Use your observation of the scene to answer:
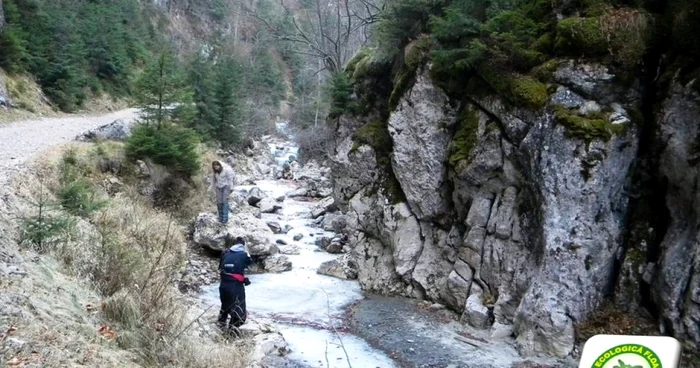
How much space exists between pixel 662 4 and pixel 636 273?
493 centimetres

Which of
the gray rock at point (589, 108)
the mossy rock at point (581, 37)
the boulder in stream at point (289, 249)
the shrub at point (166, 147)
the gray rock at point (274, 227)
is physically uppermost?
the mossy rock at point (581, 37)

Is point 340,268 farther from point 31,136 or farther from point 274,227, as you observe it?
point 31,136

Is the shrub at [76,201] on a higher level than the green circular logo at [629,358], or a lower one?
lower

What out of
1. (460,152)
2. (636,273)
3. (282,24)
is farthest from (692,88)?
(282,24)

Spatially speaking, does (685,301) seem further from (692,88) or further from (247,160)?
(247,160)

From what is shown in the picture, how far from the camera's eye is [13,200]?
870cm

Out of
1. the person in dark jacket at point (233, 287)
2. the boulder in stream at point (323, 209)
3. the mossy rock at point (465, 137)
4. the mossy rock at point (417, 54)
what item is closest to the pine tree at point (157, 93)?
the boulder in stream at point (323, 209)

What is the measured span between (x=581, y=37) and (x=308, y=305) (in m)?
8.08

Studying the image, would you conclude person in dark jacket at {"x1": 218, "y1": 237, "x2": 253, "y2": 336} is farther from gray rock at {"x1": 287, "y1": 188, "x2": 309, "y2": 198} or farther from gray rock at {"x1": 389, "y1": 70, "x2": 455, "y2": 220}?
gray rock at {"x1": 287, "y1": 188, "x2": 309, "y2": 198}

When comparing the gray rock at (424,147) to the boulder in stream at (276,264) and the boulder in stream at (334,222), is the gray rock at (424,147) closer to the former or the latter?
the boulder in stream at (276,264)

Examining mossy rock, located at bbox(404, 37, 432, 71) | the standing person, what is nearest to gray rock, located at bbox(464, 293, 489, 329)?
mossy rock, located at bbox(404, 37, 432, 71)

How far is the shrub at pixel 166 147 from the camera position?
15164 mm

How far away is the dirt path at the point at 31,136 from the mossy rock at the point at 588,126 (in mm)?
10180

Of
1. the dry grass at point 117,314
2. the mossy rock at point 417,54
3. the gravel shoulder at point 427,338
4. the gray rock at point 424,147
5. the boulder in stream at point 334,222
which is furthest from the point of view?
the boulder in stream at point 334,222
